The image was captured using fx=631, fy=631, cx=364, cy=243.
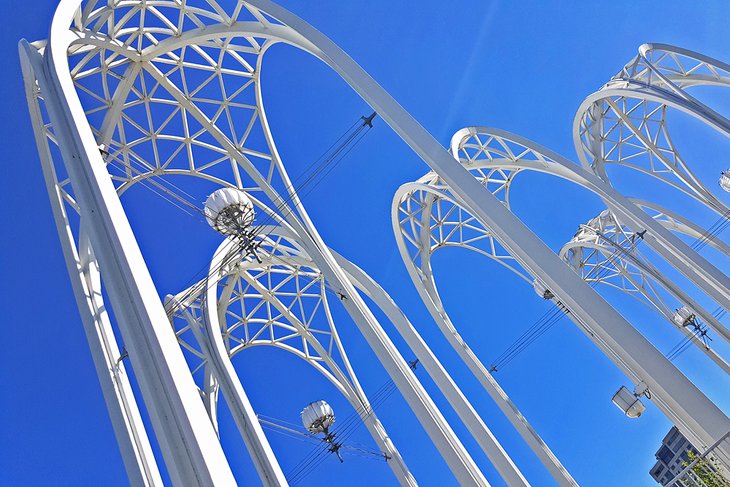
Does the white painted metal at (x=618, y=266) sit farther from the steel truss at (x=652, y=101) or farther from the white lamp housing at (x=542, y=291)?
the steel truss at (x=652, y=101)

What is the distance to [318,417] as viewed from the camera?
2705 cm

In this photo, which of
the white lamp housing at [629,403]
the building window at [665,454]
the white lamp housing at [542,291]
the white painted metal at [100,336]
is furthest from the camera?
the building window at [665,454]

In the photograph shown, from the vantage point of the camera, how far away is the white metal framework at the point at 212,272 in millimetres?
9773

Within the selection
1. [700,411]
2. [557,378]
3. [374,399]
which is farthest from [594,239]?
[700,411]

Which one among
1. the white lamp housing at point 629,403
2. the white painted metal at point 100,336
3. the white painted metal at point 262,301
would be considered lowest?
the white lamp housing at point 629,403

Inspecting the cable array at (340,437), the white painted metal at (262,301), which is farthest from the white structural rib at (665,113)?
the white painted metal at (262,301)

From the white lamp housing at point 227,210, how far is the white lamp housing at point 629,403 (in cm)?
2056

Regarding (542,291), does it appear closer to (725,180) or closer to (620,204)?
(620,204)

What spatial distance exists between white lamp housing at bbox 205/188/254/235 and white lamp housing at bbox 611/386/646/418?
67.5ft

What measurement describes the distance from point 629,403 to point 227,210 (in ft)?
70.4

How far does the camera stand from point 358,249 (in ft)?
132

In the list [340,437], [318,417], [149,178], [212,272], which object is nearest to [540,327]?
[340,437]

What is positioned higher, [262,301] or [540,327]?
[262,301]

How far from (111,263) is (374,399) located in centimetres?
2522
